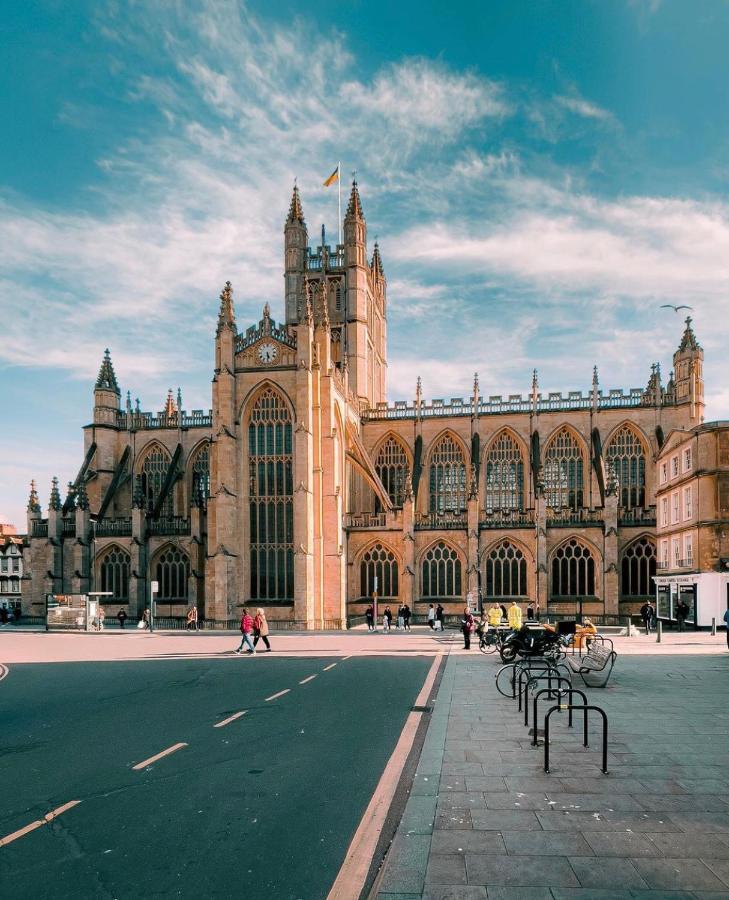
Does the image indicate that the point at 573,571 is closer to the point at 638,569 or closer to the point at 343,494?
the point at 638,569

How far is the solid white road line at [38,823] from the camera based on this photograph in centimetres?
674

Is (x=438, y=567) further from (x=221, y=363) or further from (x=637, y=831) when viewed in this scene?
(x=637, y=831)

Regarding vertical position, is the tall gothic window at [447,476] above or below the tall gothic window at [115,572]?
above

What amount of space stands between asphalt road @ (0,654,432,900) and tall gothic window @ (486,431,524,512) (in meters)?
33.8

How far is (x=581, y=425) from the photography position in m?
48.4

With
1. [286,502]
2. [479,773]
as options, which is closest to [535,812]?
[479,773]

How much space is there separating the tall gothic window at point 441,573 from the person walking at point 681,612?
42.4ft

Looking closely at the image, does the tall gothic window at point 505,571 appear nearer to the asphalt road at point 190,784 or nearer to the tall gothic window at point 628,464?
the tall gothic window at point 628,464

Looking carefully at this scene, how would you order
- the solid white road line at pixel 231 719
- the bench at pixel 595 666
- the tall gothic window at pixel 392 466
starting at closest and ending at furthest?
the solid white road line at pixel 231 719 → the bench at pixel 595 666 → the tall gothic window at pixel 392 466

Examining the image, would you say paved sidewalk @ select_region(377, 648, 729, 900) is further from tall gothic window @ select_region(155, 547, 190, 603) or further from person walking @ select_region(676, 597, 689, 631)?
tall gothic window @ select_region(155, 547, 190, 603)

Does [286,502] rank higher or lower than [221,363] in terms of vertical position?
lower

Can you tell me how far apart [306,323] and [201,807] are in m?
35.0

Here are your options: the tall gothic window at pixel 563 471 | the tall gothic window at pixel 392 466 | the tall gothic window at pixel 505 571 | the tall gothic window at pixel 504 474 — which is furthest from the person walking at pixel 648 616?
the tall gothic window at pixel 392 466

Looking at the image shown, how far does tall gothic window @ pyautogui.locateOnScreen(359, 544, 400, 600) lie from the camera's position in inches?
1759
